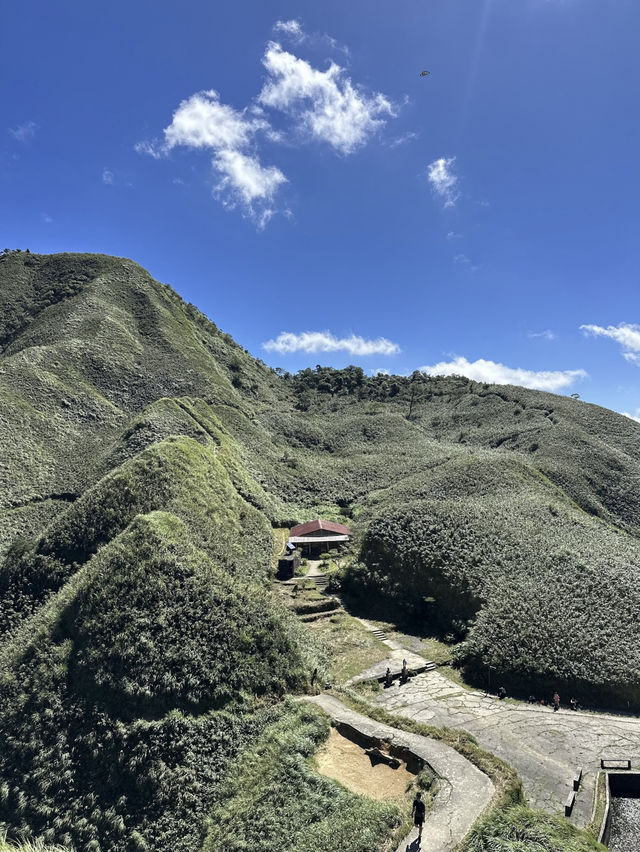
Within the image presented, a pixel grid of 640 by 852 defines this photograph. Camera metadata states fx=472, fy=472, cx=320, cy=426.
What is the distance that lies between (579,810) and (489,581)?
1168 cm

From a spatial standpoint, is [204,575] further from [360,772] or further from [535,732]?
[535,732]

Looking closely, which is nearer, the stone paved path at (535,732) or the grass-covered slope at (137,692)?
the stone paved path at (535,732)

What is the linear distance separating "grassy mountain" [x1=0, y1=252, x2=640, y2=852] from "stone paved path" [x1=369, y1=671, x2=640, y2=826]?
1745mm

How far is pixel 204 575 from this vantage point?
61.3 feet

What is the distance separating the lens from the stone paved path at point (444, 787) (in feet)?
32.0

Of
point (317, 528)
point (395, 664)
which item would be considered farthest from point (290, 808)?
point (317, 528)

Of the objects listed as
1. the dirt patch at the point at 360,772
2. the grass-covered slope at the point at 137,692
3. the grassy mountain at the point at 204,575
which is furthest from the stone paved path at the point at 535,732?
the grass-covered slope at the point at 137,692

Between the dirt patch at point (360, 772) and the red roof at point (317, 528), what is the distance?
22.1m

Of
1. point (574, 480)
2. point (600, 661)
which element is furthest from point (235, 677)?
point (574, 480)

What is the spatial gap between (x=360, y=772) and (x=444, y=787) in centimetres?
236

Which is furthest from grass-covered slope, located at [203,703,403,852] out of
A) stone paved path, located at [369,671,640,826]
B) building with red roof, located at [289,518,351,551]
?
building with red roof, located at [289,518,351,551]

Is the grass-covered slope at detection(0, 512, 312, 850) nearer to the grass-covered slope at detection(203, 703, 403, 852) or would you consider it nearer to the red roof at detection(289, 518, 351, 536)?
the grass-covered slope at detection(203, 703, 403, 852)

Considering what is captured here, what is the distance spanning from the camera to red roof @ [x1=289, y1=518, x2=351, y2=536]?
118 feet

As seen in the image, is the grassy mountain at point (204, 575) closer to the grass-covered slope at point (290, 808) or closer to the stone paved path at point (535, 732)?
the grass-covered slope at point (290, 808)
